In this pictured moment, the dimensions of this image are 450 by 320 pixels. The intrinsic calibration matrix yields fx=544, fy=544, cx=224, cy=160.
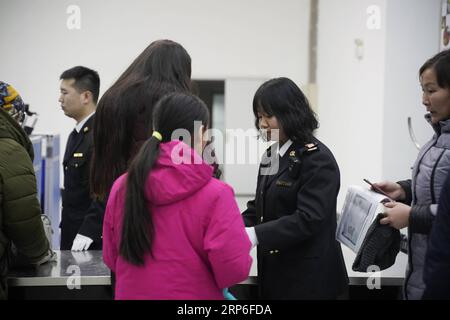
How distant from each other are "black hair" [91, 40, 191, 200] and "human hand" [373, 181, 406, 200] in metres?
0.76

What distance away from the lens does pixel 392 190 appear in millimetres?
1884

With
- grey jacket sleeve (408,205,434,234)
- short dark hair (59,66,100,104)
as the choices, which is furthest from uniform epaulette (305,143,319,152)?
short dark hair (59,66,100,104)

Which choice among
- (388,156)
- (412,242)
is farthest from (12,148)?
(388,156)

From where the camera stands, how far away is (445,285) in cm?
133

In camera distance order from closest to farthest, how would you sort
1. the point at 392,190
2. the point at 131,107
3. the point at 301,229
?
the point at 301,229
the point at 131,107
the point at 392,190

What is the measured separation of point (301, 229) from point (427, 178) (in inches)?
15.8

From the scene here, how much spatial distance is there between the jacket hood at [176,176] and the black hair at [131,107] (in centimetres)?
42

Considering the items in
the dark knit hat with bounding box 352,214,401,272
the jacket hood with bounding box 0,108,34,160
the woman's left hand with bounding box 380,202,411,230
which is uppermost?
the jacket hood with bounding box 0,108,34,160

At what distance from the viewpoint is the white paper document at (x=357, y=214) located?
1.70 metres

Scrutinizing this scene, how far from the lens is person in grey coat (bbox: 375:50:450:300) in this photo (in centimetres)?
157

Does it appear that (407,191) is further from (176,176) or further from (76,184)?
(76,184)

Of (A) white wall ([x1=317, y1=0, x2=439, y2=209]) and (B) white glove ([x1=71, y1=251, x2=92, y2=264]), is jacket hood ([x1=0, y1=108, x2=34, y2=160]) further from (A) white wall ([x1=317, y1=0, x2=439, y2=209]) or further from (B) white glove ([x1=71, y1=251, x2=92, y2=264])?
(A) white wall ([x1=317, y1=0, x2=439, y2=209])

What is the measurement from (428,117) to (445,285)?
22.9 inches

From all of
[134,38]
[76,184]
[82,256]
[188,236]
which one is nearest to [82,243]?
[82,256]
